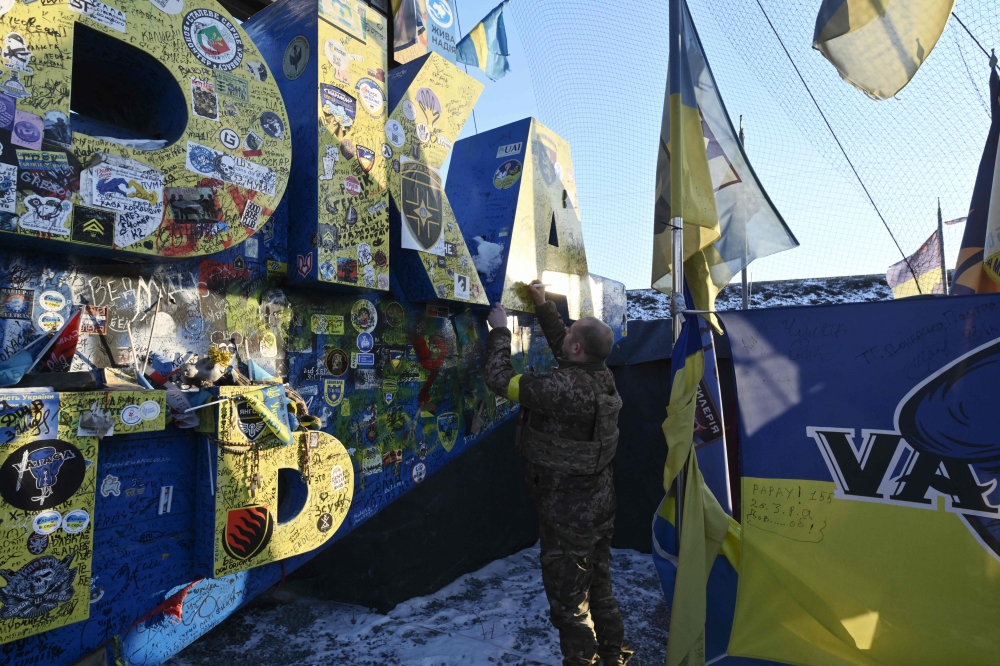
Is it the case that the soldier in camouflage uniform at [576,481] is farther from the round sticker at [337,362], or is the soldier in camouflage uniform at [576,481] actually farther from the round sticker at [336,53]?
the round sticker at [336,53]

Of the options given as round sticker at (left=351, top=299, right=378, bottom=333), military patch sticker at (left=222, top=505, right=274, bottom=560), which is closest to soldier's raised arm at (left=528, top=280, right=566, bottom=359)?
round sticker at (left=351, top=299, right=378, bottom=333)

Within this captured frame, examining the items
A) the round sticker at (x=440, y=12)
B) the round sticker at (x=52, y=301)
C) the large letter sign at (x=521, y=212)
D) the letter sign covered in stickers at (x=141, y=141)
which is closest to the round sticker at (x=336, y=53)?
the letter sign covered in stickers at (x=141, y=141)

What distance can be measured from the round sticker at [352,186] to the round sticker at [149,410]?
66.6 inches

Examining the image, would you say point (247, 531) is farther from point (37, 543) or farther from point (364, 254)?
point (364, 254)

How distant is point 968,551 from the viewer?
2.87 m

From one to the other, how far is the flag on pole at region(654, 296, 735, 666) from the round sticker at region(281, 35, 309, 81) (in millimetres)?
2816

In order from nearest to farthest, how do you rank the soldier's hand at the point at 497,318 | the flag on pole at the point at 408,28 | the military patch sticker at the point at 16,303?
the military patch sticker at the point at 16,303 → the soldier's hand at the point at 497,318 → the flag on pole at the point at 408,28

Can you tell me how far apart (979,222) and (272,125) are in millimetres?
5297

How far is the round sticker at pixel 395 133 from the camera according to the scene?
4.25m

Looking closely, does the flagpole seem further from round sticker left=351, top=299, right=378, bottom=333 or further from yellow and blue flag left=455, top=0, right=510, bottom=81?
yellow and blue flag left=455, top=0, right=510, bottom=81

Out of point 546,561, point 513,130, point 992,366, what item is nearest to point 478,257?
point 513,130

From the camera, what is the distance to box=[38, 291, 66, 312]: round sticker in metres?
2.77

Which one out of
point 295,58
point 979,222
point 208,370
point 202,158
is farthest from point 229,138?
point 979,222

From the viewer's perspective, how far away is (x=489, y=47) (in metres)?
6.85
